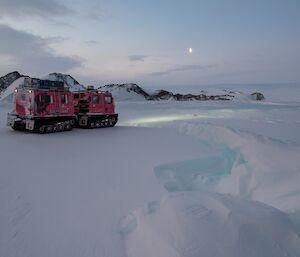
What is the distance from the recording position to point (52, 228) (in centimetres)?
481

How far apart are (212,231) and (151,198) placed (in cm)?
242

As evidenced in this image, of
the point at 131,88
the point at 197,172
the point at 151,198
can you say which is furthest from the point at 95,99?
the point at 131,88

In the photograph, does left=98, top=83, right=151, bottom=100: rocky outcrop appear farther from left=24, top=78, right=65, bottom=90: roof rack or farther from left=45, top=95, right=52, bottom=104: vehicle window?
left=45, top=95, right=52, bottom=104: vehicle window

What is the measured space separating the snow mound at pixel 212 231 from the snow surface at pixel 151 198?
13mm

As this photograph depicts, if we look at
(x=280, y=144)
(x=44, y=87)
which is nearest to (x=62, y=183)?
(x=280, y=144)

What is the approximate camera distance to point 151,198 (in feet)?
20.4

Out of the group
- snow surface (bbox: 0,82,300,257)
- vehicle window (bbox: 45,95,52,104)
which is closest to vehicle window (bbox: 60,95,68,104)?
vehicle window (bbox: 45,95,52,104)

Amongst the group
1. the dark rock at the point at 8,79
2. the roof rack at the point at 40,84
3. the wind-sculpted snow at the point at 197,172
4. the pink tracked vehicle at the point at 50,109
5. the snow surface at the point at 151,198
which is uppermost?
the dark rock at the point at 8,79

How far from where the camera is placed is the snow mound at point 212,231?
373 cm

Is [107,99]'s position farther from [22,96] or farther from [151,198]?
[151,198]

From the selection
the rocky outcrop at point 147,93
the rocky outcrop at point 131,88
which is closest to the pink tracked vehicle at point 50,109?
the rocky outcrop at point 147,93

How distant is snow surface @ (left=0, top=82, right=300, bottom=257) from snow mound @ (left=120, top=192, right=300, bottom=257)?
13 millimetres

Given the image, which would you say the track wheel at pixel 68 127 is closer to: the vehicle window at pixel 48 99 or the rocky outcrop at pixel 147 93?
the vehicle window at pixel 48 99

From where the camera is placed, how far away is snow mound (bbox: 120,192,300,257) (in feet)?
12.2
